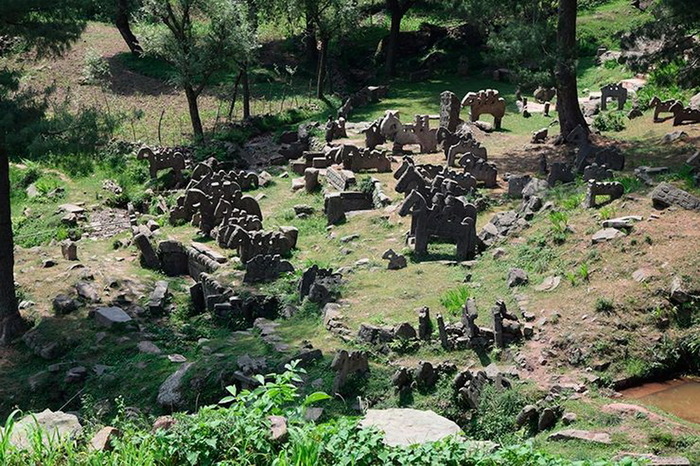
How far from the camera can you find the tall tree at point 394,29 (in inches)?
1529

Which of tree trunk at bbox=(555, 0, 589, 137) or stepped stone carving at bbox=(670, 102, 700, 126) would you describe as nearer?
tree trunk at bbox=(555, 0, 589, 137)

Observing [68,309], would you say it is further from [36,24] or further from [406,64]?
[406,64]

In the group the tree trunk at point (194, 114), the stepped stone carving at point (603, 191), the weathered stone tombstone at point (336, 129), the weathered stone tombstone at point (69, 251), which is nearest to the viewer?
the stepped stone carving at point (603, 191)

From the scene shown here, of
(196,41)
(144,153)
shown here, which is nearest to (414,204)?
(144,153)

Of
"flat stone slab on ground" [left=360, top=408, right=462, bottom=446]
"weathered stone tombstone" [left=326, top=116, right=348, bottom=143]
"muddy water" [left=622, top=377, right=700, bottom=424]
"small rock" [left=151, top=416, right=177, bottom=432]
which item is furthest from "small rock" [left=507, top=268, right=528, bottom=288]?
"weathered stone tombstone" [left=326, top=116, right=348, bottom=143]

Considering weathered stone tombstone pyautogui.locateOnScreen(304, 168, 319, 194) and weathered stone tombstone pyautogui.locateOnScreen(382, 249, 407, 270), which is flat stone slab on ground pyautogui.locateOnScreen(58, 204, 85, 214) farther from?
weathered stone tombstone pyautogui.locateOnScreen(382, 249, 407, 270)

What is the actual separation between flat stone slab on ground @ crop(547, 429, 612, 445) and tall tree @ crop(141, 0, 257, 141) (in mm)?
21542

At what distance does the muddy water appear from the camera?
41.9 ft

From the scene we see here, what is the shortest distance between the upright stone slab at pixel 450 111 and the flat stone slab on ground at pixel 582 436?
18.3 m

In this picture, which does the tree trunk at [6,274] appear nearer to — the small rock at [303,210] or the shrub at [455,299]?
the shrub at [455,299]

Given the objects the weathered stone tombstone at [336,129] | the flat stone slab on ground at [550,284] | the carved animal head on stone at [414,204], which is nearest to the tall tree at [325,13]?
the weathered stone tombstone at [336,129]

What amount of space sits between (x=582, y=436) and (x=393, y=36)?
1167 inches

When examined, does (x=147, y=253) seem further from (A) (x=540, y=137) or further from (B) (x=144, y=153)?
(A) (x=540, y=137)

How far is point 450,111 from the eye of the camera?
29078 millimetres
